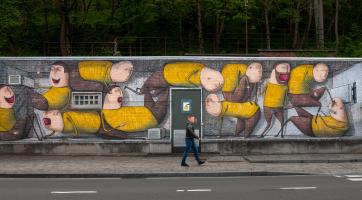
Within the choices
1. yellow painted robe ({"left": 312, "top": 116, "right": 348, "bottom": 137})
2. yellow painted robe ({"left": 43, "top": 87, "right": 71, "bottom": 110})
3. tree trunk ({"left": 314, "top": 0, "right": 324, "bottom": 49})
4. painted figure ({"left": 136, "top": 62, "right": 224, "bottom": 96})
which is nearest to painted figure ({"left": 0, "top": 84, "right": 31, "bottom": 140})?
yellow painted robe ({"left": 43, "top": 87, "right": 71, "bottom": 110})

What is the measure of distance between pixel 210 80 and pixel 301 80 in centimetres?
383

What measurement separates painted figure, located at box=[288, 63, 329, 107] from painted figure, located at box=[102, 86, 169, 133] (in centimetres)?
529

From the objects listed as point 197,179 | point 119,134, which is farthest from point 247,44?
point 197,179

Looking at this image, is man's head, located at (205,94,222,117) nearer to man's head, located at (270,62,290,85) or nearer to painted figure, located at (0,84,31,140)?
man's head, located at (270,62,290,85)

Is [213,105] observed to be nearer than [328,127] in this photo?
Yes

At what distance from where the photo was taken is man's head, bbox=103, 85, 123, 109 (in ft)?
73.5

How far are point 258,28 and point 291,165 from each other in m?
25.2

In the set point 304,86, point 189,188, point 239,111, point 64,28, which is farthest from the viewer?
point 64,28

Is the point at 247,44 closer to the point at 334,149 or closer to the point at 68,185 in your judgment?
the point at 334,149

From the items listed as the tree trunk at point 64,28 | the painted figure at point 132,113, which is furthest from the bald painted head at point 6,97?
the tree trunk at point 64,28

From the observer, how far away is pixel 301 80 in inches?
902

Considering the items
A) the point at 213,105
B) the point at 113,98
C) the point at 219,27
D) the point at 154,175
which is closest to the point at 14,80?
the point at 113,98

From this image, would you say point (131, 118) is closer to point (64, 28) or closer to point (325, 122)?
point (325, 122)

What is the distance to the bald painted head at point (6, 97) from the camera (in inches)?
878
